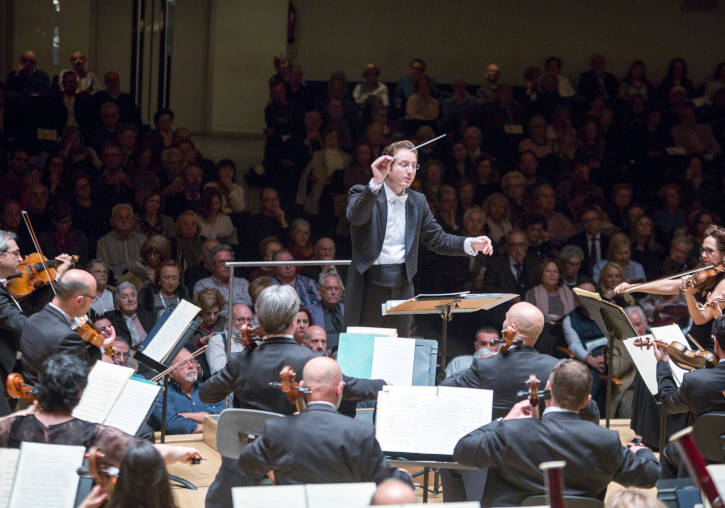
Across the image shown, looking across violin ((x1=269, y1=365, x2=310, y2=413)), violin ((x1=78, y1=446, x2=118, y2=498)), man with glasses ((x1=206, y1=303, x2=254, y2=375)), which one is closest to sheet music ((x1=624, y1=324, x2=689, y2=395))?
violin ((x1=269, y1=365, x2=310, y2=413))

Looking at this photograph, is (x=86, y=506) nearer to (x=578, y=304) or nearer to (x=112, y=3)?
(x=578, y=304)

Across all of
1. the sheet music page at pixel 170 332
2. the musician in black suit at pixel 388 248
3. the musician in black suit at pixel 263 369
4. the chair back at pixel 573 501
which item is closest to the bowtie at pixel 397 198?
the musician in black suit at pixel 388 248

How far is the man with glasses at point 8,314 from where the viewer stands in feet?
15.5

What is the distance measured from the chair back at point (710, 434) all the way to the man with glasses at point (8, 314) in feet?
9.95

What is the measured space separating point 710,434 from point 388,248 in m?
1.89

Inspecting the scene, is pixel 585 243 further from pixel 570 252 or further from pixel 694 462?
pixel 694 462

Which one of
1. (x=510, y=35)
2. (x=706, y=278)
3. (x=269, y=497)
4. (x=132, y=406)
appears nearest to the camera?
(x=269, y=497)

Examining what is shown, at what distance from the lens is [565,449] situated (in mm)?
3404

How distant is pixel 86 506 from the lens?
9.54 ft

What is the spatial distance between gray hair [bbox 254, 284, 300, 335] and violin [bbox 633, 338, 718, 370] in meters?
1.78

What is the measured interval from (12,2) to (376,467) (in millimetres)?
7621

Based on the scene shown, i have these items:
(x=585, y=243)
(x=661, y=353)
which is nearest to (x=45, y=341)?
(x=661, y=353)

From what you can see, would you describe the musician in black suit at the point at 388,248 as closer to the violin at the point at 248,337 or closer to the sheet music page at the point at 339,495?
the violin at the point at 248,337

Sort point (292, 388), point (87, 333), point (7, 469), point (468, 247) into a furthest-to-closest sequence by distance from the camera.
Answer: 1. point (468, 247)
2. point (87, 333)
3. point (292, 388)
4. point (7, 469)
